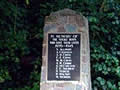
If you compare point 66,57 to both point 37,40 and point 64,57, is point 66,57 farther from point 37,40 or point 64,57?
point 37,40

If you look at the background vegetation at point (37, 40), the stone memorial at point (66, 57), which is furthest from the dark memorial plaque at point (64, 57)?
the background vegetation at point (37, 40)

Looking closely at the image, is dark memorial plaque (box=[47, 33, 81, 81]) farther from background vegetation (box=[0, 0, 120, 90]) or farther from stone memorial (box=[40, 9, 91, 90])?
background vegetation (box=[0, 0, 120, 90])

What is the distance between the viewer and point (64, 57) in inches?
194

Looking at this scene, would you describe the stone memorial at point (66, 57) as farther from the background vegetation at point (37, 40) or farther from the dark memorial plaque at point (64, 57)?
the background vegetation at point (37, 40)

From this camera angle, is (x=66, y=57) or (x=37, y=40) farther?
(x=37, y=40)

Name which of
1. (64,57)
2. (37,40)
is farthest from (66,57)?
(37,40)

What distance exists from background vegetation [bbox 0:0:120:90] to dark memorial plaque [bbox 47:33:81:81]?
97cm

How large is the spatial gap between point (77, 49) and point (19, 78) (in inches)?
73.6

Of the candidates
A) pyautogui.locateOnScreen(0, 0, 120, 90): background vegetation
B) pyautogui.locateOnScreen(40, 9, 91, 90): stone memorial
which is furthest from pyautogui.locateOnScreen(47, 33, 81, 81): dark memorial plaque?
pyautogui.locateOnScreen(0, 0, 120, 90): background vegetation

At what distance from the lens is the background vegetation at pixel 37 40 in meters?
5.99

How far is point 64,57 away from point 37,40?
1826 millimetres

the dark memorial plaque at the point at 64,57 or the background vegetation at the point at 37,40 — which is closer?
the dark memorial plaque at the point at 64,57

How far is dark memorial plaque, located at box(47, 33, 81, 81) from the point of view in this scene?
4.93 m

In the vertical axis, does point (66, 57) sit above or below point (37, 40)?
→ below
